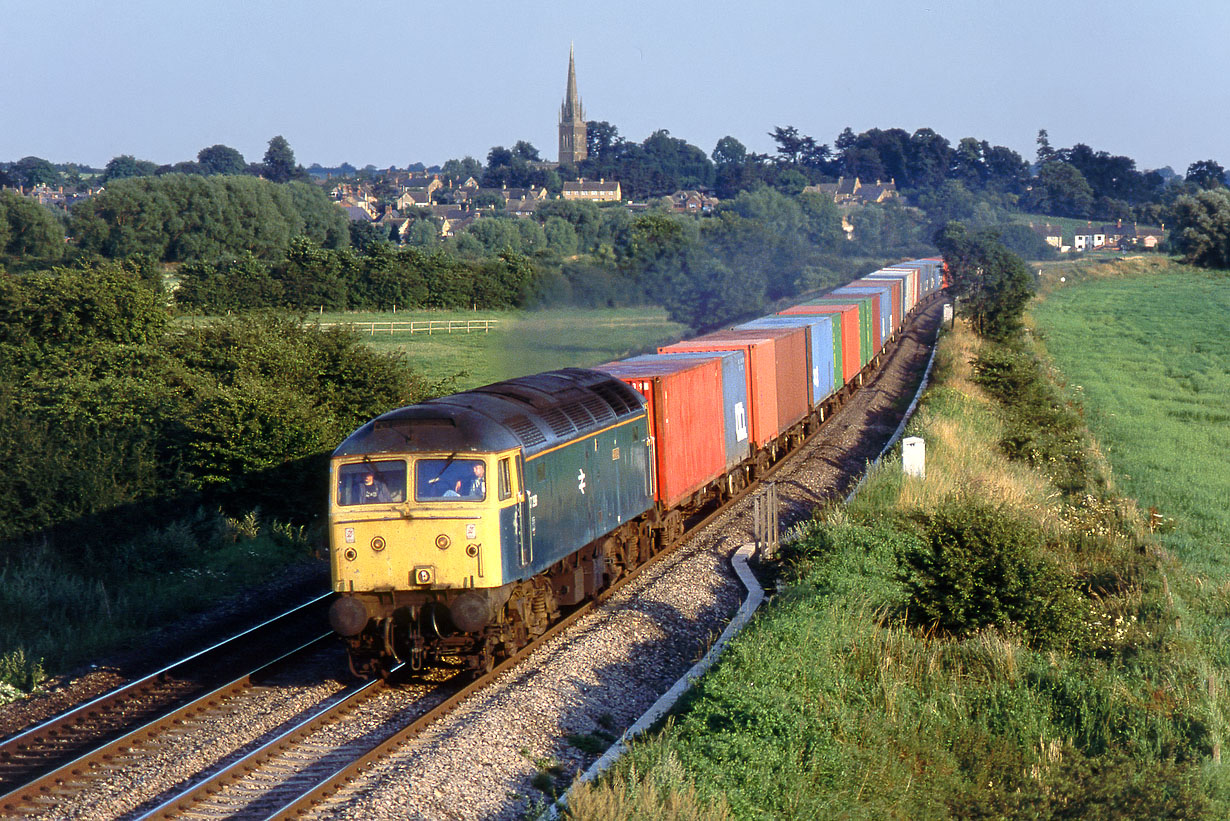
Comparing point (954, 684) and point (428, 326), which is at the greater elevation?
point (428, 326)

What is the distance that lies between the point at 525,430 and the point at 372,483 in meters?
1.74

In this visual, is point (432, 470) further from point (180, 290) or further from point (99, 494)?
point (180, 290)

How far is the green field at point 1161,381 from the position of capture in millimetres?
25875

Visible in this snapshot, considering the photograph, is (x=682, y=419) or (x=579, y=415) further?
(x=682, y=419)

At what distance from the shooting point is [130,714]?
1196cm

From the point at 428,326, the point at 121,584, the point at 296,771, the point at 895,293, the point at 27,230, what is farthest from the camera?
the point at 27,230

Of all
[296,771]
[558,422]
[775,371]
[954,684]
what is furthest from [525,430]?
[775,371]

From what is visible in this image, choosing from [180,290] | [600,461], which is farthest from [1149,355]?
[600,461]

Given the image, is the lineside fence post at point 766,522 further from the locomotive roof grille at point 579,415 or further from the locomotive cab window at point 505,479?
the locomotive cab window at point 505,479

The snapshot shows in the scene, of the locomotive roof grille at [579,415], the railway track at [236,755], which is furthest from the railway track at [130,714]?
the locomotive roof grille at [579,415]

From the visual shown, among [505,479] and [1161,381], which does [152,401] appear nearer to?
[505,479]

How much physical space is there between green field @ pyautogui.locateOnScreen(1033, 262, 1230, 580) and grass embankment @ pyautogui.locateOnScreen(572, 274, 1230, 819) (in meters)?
4.87

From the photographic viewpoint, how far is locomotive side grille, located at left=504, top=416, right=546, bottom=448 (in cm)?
1266

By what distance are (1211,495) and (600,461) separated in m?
18.5
